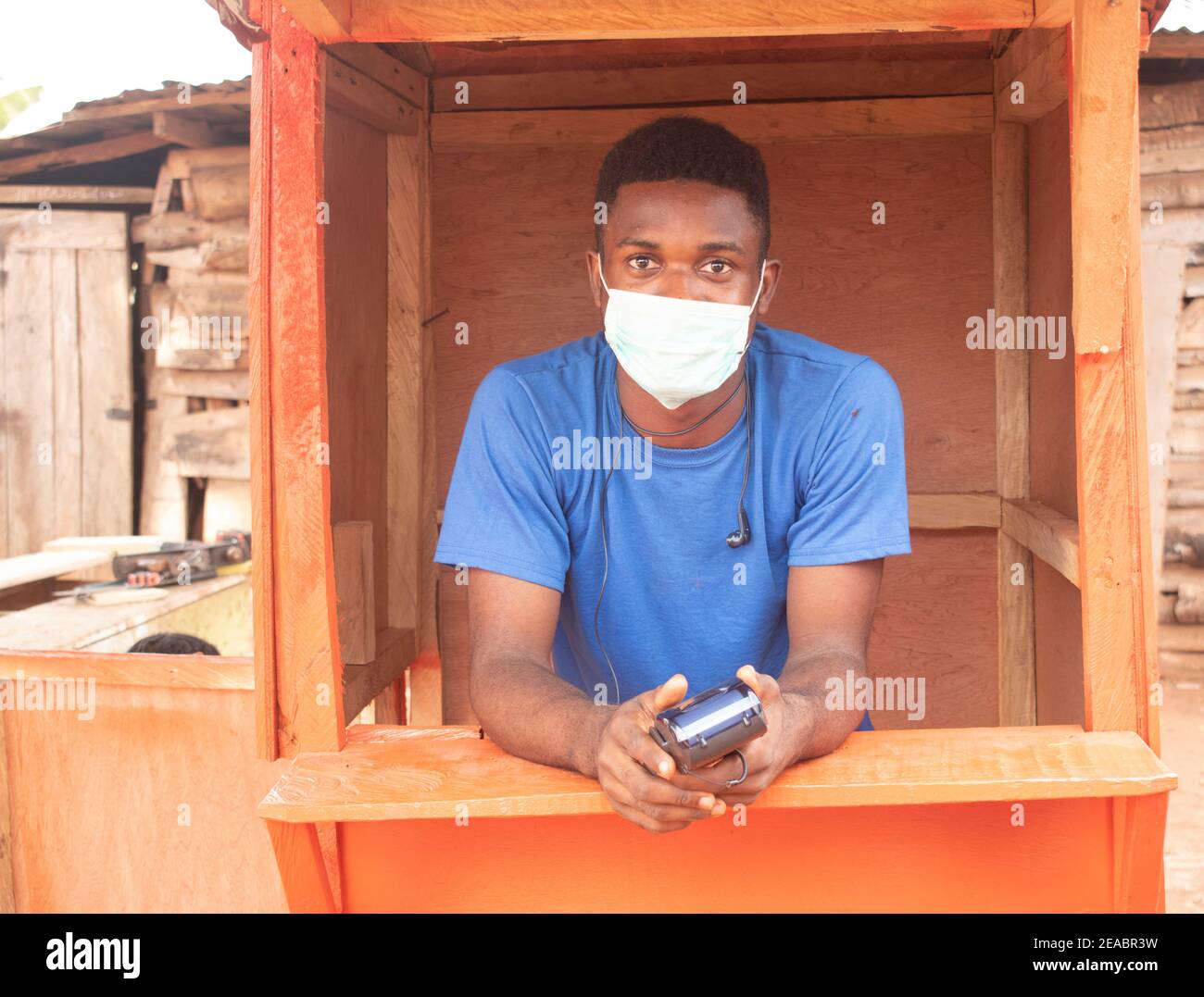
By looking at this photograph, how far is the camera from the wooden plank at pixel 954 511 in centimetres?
371

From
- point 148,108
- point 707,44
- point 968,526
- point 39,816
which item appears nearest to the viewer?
point 39,816

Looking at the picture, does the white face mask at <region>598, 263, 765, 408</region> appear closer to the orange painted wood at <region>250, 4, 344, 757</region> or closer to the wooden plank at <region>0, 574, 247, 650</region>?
the orange painted wood at <region>250, 4, 344, 757</region>

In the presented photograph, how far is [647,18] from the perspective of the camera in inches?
78.0

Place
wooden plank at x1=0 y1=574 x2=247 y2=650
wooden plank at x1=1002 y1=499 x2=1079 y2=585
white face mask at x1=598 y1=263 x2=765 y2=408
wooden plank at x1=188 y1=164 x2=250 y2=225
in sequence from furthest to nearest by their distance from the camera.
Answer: wooden plank at x1=188 y1=164 x2=250 y2=225 → wooden plank at x1=0 y1=574 x2=247 y2=650 → wooden plank at x1=1002 y1=499 x2=1079 y2=585 → white face mask at x1=598 y1=263 x2=765 y2=408

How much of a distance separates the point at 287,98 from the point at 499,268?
168cm

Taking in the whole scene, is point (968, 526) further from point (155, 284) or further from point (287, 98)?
point (155, 284)

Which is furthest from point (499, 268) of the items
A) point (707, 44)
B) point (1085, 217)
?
point (1085, 217)

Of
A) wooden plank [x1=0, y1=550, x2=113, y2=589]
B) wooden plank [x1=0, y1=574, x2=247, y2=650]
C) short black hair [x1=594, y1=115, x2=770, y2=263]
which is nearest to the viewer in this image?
short black hair [x1=594, y1=115, x2=770, y2=263]

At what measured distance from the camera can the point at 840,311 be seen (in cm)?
371

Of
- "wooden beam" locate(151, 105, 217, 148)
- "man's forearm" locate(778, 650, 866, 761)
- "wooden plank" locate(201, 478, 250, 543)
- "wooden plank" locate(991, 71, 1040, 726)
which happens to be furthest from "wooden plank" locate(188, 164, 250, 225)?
"man's forearm" locate(778, 650, 866, 761)

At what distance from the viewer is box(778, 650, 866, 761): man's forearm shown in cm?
196

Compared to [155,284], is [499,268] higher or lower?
lower

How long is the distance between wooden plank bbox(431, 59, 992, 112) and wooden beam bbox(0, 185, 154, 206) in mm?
4615

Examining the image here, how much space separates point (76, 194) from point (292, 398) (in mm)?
6209
